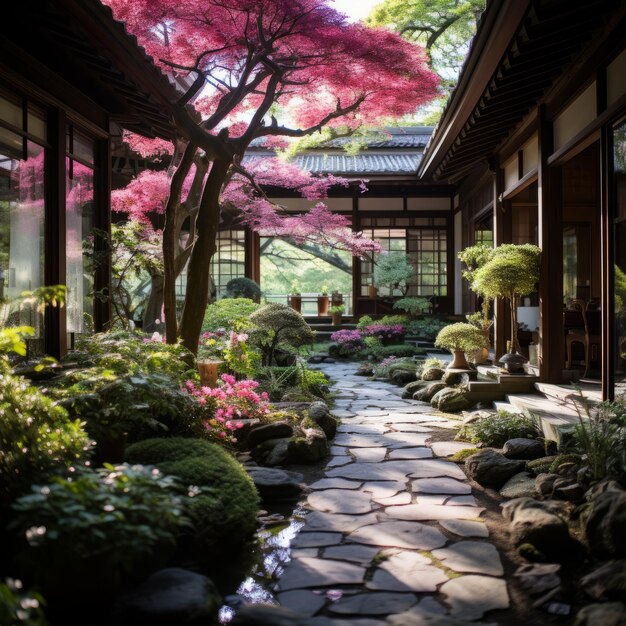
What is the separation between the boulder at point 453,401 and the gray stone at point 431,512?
3.65 meters

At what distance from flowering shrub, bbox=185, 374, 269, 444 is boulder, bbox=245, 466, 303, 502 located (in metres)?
0.56

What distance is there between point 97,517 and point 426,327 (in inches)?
518

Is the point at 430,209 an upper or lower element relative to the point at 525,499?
upper

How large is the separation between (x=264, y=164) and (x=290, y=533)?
1065 centimetres

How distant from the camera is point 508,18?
511cm

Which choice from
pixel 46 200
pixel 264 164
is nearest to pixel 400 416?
pixel 46 200

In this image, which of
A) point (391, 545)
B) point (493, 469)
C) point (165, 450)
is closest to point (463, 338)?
point (493, 469)

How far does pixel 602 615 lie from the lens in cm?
254

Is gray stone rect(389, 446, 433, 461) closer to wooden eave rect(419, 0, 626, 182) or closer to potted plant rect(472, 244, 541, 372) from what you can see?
potted plant rect(472, 244, 541, 372)

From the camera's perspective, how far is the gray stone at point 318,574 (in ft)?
10.5

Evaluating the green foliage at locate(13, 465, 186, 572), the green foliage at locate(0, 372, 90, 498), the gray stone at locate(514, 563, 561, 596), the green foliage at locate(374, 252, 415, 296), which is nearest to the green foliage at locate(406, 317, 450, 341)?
the green foliage at locate(374, 252, 415, 296)

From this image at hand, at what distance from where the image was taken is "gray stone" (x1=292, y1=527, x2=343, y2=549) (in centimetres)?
371

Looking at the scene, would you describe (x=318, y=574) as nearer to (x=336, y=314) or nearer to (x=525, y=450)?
(x=525, y=450)

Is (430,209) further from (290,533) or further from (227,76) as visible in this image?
(290,533)
